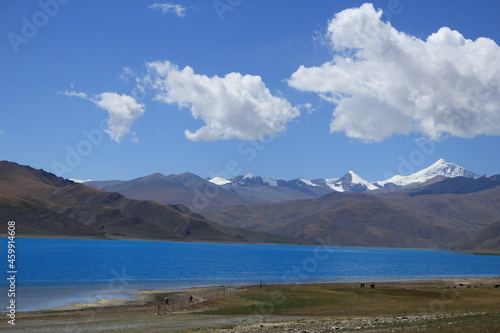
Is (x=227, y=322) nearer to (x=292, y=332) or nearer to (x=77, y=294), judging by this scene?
(x=292, y=332)

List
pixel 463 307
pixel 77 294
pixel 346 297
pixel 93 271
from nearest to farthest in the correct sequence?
pixel 463 307, pixel 346 297, pixel 77 294, pixel 93 271

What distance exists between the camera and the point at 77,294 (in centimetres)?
8375

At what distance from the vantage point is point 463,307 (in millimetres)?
58438

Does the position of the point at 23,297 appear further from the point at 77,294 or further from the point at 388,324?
the point at 388,324

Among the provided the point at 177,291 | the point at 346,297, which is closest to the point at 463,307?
the point at 346,297

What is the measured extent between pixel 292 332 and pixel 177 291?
2134 inches

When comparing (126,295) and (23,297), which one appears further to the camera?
(126,295)

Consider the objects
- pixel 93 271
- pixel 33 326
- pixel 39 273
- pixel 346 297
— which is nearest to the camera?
pixel 33 326

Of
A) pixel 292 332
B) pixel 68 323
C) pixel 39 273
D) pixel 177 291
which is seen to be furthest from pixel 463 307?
pixel 39 273

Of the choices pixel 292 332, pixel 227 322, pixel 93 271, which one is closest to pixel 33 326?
pixel 227 322

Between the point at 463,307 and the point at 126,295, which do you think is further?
the point at 126,295

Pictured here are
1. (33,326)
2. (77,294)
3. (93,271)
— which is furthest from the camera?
(93,271)

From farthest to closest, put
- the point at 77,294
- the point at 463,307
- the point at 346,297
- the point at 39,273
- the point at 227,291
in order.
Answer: the point at 39,273
the point at 227,291
the point at 77,294
the point at 346,297
the point at 463,307

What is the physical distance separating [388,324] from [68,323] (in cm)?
3210
